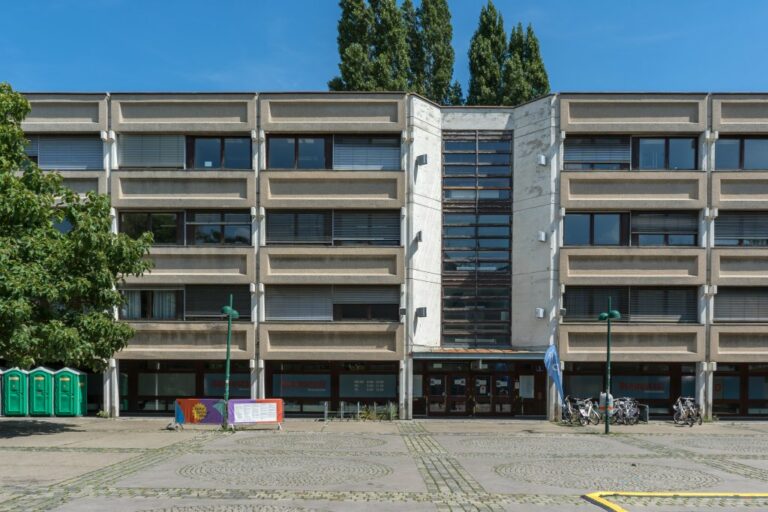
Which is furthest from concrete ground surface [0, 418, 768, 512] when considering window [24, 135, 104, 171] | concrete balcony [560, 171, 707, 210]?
window [24, 135, 104, 171]

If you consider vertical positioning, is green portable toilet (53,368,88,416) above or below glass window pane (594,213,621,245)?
below

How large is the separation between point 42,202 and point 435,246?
15883 millimetres

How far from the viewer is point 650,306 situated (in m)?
28.9

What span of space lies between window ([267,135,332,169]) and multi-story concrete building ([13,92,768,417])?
2.7 inches

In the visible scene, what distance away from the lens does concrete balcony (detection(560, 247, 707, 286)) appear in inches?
1121

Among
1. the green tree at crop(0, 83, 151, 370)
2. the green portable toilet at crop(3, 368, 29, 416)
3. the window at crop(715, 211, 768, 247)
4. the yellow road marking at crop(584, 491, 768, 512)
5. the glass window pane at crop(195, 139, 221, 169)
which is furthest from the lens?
the glass window pane at crop(195, 139, 221, 169)

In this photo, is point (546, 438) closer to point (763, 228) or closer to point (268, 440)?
point (268, 440)

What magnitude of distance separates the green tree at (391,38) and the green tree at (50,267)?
23160 millimetres

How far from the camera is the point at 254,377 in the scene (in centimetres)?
2836

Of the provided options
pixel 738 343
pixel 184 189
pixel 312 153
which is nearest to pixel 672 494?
pixel 738 343

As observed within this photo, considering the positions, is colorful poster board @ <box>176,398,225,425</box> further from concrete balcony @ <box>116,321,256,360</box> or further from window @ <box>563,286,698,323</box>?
window @ <box>563,286,698,323</box>

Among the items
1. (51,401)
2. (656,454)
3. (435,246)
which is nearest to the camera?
(656,454)

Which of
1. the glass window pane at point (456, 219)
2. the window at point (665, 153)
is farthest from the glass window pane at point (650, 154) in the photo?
the glass window pane at point (456, 219)

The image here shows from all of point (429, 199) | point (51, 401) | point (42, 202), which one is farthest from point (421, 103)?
point (51, 401)
